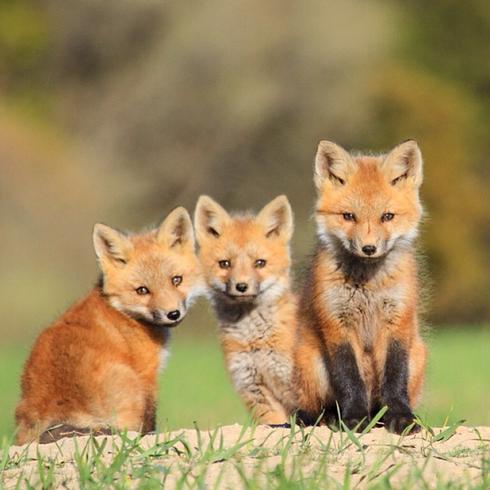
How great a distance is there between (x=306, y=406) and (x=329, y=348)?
2.01ft

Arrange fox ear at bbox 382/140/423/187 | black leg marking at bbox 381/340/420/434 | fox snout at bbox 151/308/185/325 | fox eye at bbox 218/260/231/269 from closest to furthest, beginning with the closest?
black leg marking at bbox 381/340/420/434, fox ear at bbox 382/140/423/187, fox snout at bbox 151/308/185/325, fox eye at bbox 218/260/231/269

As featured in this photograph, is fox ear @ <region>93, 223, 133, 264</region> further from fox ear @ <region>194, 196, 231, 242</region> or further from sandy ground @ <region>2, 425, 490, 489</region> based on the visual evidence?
sandy ground @ <region>2, 425, 490, 489</region>

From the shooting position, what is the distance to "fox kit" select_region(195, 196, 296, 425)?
28.0 ft

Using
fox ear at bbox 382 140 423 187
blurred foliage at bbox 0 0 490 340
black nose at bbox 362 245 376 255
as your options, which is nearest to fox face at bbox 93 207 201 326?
black nose at bbox 362 245 376 255

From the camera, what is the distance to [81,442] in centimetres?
662

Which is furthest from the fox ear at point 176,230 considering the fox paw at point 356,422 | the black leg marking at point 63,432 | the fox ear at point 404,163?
the fox paw at point 356,422

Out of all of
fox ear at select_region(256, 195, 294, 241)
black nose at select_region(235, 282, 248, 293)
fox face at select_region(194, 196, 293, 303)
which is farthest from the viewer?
fox ear at select_region(256, 195, 294, 241)

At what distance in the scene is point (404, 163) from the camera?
7.56 m

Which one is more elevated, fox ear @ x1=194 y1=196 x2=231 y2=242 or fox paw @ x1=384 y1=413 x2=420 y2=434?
fox ear @ x1=194 y1=196 x2=231 y2=242

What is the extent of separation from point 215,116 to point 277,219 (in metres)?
26.2

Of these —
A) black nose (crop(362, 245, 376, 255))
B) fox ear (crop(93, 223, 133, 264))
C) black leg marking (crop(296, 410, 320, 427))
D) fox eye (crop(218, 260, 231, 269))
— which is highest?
fox eye (crop(218, 260, 231, 269))

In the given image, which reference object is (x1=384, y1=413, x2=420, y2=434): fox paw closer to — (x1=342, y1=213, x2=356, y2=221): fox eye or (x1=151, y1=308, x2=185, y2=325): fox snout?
(x1=342, y1=213, x2=356, y2=221): fox eye

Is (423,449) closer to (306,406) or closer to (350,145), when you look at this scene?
(306,406)

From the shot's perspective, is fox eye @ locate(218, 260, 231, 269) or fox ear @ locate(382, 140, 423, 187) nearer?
fox ear @ locate(382, 140, 423, 187)
